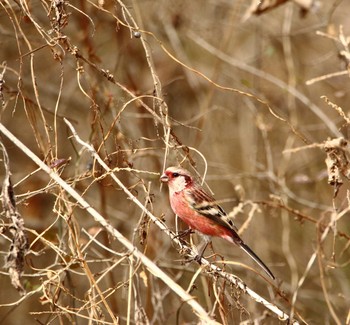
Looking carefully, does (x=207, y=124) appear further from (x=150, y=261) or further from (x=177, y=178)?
(x=150, y=261)

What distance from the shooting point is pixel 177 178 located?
3836 mm

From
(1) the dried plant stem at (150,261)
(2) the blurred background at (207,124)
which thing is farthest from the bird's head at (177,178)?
(2) the blurred background at (207,124)

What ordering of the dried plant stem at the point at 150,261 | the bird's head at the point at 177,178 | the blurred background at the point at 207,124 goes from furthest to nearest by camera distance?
the blurred background at the point at 207,124, the bird's head at the point at 177,178, the dried plant stem at the point at 150,261

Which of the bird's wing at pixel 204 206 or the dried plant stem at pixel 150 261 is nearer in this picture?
the dried plant stem at pixel 150 261

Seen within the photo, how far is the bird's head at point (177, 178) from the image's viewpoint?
3768 millimetres

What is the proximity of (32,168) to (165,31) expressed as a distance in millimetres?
1722

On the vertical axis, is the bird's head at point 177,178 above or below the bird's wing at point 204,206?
above

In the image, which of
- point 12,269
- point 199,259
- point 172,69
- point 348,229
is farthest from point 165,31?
point 12,269

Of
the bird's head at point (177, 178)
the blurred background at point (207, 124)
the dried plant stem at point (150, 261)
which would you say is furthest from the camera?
the blurred background at point (207, 124)

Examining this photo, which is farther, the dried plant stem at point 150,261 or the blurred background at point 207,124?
the blurred background at point 207,124

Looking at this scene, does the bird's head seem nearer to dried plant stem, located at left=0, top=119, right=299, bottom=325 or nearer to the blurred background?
dried plant stem, located at left=0, top=119, right=299, bottom=325

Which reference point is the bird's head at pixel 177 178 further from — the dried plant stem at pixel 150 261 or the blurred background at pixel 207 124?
the blurred background at pixel 207 124

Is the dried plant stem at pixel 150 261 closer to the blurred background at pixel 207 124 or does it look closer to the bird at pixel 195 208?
the bird at pixel 195 208

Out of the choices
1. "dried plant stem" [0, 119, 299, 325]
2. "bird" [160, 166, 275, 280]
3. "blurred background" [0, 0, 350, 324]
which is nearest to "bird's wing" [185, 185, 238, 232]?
"bird" [160, 166, 275, 280]
